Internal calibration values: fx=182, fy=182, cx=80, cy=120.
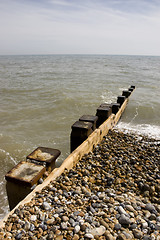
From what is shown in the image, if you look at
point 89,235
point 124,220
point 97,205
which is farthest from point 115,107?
point 89,235

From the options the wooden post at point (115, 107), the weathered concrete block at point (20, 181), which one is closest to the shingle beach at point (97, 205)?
the weathered concrete block at point (20, 181)

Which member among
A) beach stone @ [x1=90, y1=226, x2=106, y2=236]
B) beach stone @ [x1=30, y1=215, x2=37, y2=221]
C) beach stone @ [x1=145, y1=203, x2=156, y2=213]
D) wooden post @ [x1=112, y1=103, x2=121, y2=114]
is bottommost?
beach stone @ [x1=145, y1=203, x2=156, y2=213]

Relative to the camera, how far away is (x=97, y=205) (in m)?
2.81

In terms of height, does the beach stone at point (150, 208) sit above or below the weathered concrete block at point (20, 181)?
below

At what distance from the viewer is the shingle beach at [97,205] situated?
2311mm

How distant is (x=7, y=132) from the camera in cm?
763

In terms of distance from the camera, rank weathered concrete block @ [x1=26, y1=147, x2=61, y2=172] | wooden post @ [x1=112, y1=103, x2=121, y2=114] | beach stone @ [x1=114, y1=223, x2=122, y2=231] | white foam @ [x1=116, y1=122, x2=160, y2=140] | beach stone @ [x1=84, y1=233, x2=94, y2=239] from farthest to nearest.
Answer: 1. wooden post @ [x1=112, y1=103, x2=121, y2=114]
2. white foam @ [x1=116, y1=122, x2=160, y2=140]
3. weathered concrete block @ [x1=26, y1=147, x2=61, y2=172]
4. beach stone @ [x1=114, y1=223, x2=122, y2=231]
5. beach stone @ [x1=84, y1=233, x2=94, y2=239]

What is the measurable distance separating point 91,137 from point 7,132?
442 centimetres

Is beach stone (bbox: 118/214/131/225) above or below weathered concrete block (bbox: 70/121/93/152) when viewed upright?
below

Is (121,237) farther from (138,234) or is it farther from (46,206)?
(46,206)

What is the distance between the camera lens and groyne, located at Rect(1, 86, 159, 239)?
2311mm

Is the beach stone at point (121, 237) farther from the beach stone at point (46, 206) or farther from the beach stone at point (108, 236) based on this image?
the beach stone at point (46, 206)

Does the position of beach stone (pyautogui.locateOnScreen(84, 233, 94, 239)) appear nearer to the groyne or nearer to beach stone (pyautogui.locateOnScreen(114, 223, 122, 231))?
the groyne

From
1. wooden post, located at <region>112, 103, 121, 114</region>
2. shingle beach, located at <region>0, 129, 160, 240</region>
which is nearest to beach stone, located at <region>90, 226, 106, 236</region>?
shingle beach, located at <region>0, 129, 160, 240</region>
